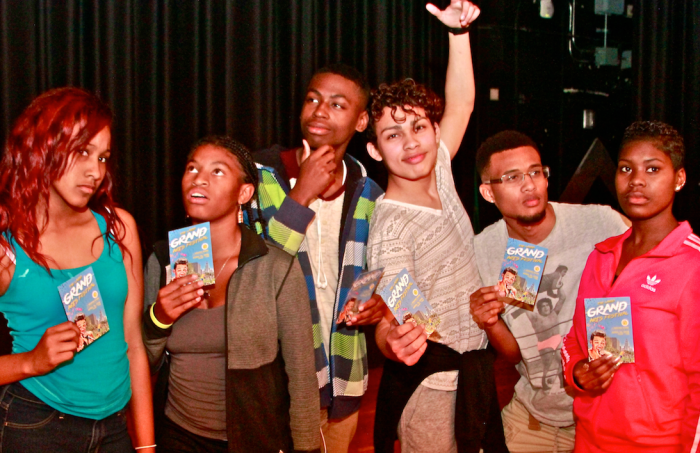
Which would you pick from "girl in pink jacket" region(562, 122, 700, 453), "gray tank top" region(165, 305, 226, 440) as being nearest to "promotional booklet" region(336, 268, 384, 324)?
"gray tank top" region(165, 305, 226, 440)

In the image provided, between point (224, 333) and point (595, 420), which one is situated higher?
point (224, 333)

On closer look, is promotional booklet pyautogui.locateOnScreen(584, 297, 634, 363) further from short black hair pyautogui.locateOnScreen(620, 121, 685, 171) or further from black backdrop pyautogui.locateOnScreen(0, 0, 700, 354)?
black backdrop pyautogui.locateOnScreen(0, 0, 700, 354)

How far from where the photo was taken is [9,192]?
1665 mm

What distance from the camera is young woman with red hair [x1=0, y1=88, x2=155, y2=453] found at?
1.60 m

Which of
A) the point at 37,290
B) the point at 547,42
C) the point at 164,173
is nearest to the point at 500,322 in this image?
the point at 37,290

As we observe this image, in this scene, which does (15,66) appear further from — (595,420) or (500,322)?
(595,420)

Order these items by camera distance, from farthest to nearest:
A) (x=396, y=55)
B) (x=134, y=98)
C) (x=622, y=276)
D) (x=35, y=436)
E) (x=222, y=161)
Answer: (x=396, y=55), (x=134, y=98), (x=222, y=161), (x=622, y=276), (x=35, y=436)

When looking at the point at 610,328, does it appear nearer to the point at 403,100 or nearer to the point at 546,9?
the point at 403,100

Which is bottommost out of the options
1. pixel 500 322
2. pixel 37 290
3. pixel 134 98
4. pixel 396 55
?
pixel 500 322

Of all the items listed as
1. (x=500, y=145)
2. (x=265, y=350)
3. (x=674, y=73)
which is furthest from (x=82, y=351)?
(x=674, y=73)

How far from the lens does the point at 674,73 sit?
507 centimetres

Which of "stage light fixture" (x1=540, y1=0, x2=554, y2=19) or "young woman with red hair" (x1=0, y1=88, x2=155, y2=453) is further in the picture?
"stage light fixture" (x1=540, y1=0, x2=554, y2=19)

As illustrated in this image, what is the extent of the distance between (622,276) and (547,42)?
12.8ft

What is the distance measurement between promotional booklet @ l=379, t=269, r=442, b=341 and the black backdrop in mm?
1895
